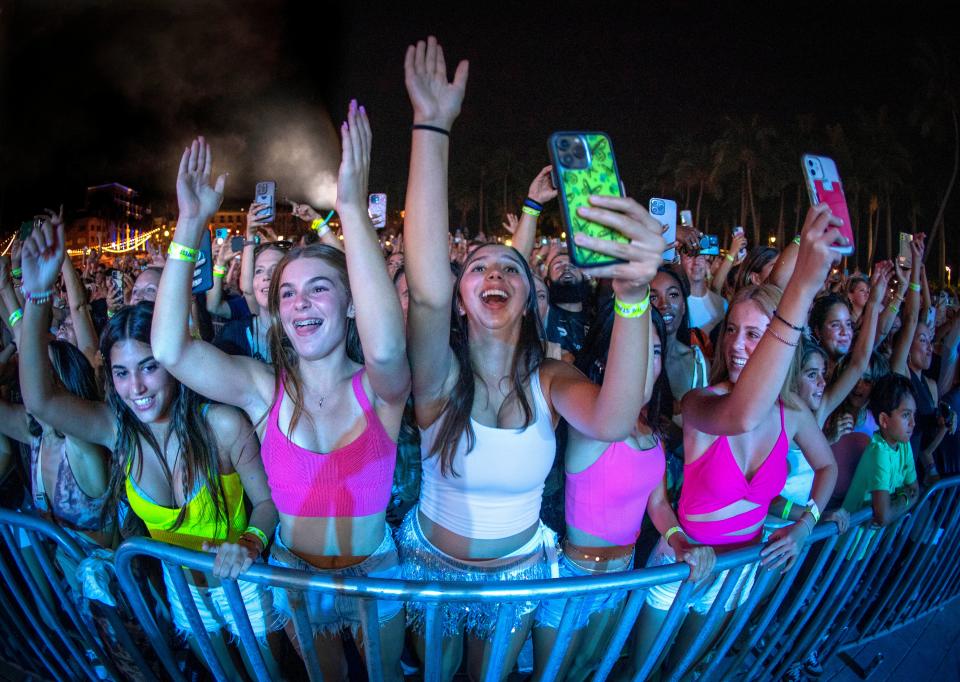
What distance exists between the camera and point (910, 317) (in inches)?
191

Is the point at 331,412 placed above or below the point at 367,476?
above

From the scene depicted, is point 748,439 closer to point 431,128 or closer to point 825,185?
point 825,185

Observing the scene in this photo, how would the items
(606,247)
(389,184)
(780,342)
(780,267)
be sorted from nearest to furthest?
(606,247) → (780,342) → (780,267) → (389,184)

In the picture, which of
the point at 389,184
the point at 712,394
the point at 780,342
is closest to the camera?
the point at 780,342

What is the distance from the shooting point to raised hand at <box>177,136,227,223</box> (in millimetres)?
2209

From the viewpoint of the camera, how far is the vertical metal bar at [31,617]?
2.37m

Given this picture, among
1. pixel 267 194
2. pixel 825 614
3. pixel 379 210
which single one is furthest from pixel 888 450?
pixel 379 210

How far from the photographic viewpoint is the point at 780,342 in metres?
2.06

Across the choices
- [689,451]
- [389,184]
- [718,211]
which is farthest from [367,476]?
[718,211]

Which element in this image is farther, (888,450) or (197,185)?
(888,450)

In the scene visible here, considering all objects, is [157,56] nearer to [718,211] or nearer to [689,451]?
[689,451]

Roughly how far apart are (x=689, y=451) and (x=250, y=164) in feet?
36.0

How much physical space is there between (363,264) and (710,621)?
5.56 feet

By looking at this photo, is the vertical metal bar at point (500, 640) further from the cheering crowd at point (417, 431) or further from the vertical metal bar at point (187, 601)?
the vertical metal bar at point (187, 601)
